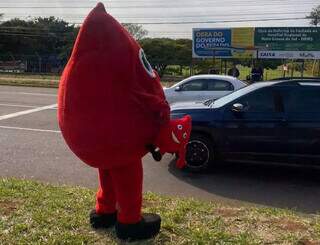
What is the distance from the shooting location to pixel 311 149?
6.64 m

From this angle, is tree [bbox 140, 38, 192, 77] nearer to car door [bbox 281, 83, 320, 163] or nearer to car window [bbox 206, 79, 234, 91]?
car window [bbox 206, 79, 234, 91]

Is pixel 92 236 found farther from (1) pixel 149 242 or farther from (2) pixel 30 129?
(2) pixel 30 129

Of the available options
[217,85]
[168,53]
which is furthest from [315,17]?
[217,85]

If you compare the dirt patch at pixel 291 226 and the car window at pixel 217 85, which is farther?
the car window at pixel 217 85

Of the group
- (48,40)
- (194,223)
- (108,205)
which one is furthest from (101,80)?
(48,40)

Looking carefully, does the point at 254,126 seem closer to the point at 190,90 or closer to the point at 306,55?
the point at 190,90

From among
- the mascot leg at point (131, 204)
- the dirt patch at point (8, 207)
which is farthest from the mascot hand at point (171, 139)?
the dirt patch at point (8, 207)

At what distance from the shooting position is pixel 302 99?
681 cm

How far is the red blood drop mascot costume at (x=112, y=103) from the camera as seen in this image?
3.44m

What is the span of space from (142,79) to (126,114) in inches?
11.8

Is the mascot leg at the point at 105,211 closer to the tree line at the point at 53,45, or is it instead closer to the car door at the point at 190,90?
the car door at the point at 190,90

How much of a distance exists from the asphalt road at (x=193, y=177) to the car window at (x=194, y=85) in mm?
5170

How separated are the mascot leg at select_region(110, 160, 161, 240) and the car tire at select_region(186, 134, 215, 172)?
3.23 metres

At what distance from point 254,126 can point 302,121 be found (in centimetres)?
67
